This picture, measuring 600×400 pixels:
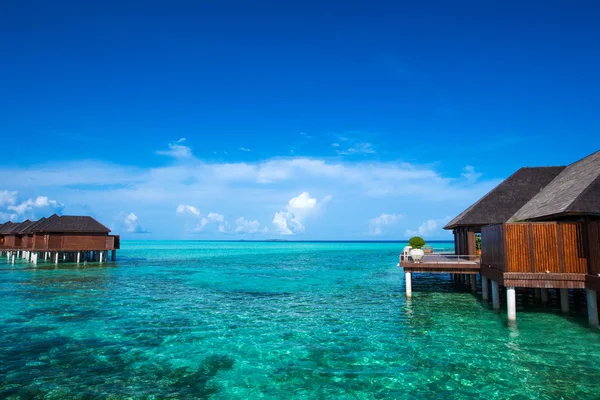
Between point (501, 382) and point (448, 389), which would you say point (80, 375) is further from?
point (501, 382)

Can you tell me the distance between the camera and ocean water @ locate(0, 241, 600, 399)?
9195 millimetres

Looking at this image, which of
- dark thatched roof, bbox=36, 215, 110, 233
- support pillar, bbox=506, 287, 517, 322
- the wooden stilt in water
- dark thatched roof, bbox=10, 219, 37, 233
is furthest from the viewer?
dark thatched roof, bbox=10, 219, 37, 233

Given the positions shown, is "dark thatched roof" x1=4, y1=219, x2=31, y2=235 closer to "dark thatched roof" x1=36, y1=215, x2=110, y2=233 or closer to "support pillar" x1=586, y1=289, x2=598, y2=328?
"dark thatched roof" x1=36, y1=215, x2=110, y2=233

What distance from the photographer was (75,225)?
46656mm

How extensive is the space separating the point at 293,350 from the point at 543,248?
10.1m

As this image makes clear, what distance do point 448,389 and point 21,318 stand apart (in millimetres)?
17438

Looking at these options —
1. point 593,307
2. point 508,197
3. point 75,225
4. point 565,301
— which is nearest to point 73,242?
point 75,225

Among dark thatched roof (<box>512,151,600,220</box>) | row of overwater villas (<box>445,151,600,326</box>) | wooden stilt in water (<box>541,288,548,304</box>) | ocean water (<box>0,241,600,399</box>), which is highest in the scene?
dark thatched roof (<box>512,151,600,220</box>)

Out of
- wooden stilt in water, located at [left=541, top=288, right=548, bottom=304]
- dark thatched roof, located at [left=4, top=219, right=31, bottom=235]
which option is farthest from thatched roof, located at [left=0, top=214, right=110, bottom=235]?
wooden stilt in water, located at [left=541, top=288, right=548, bottom=304]

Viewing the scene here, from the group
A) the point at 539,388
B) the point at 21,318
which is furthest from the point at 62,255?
the point at 539,388

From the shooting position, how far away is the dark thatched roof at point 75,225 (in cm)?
4547

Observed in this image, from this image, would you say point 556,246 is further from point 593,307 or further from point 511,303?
point 511,303

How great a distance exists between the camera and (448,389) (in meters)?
9.08

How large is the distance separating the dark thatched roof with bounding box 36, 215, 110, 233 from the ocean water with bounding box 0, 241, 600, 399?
26.5 metres
